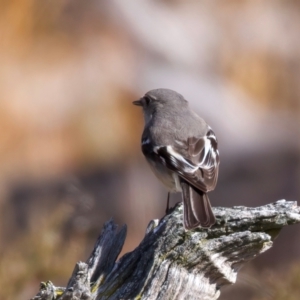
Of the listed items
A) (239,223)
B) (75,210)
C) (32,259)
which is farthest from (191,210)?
(75,210)

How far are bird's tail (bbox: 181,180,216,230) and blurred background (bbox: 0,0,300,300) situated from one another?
3.75 metres

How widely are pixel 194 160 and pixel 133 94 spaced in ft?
14.8

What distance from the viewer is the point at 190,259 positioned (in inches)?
137

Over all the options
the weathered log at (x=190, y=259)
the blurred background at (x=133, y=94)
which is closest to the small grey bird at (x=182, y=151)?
the weathered log at (x=190, y=259)

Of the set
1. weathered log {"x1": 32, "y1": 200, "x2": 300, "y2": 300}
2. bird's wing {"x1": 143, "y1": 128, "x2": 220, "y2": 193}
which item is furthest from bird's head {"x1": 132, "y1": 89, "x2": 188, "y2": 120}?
weathered log {"x1": 32, "y1": 200, "x2": 300, "y2": 300}

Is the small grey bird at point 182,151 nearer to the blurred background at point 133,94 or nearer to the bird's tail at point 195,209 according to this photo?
the bird's tail at point 195,209

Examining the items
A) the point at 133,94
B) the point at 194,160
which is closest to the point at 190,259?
the point at 194,160

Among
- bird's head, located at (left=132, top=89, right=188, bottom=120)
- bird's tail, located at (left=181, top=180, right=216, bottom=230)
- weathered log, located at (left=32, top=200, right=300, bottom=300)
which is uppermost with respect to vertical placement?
bird's head, located at (left=132, top=89, right=188, bottom=120)

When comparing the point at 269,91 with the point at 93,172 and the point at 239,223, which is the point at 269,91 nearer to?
the point at 93,172

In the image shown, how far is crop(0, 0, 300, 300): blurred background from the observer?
8414 mm

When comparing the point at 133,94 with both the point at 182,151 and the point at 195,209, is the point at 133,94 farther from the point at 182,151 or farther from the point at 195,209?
the point at 195,209

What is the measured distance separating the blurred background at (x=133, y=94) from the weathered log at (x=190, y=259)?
4299 millimetres

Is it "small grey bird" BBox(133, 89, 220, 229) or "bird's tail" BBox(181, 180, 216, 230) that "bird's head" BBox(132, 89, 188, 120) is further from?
"bird's tail" BBox(181, 180, 216, 230)

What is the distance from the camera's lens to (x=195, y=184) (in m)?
4.19
